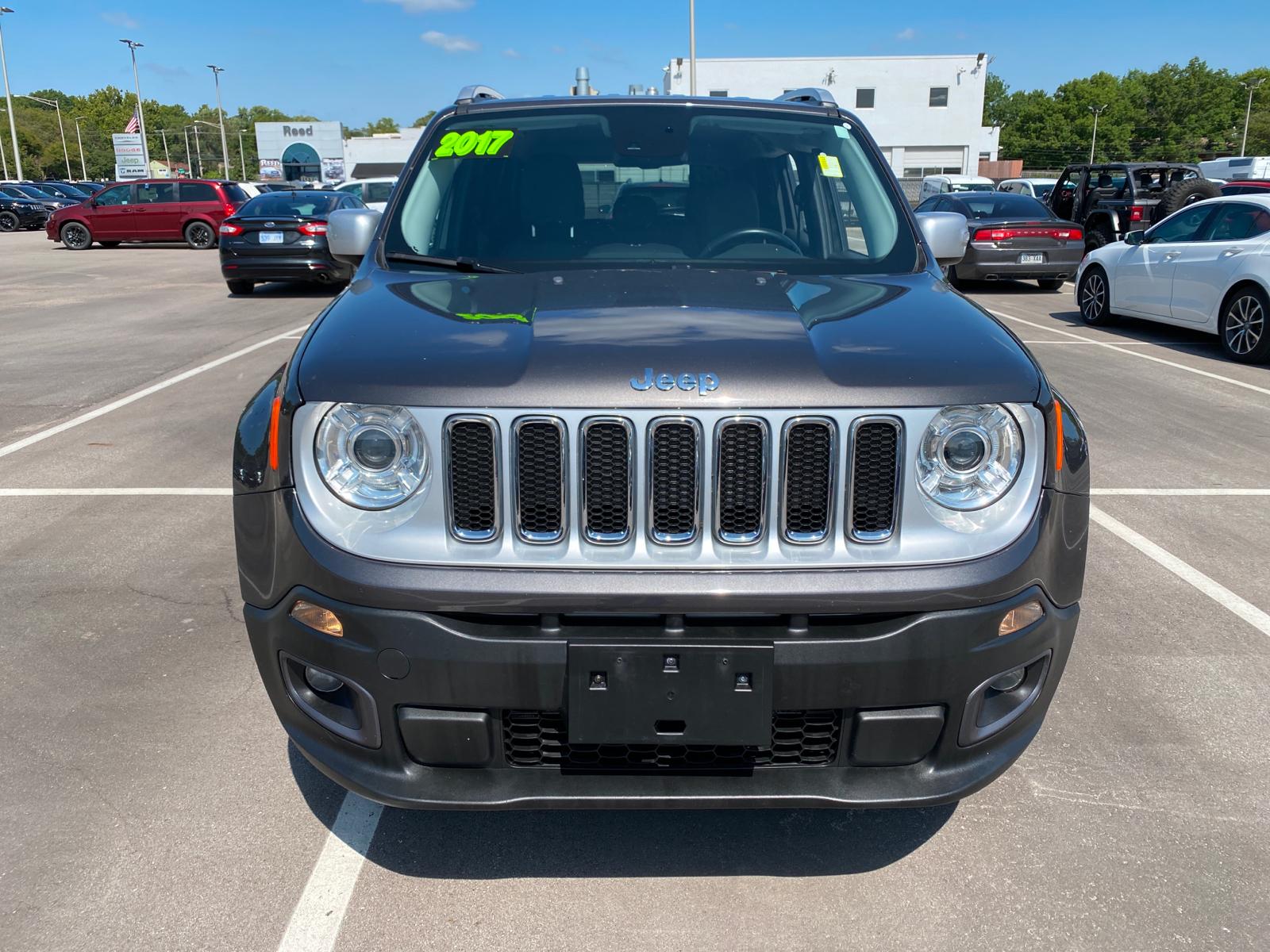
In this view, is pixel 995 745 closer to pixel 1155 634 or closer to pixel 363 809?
pixel 363 809

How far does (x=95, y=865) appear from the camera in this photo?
2.64 metres

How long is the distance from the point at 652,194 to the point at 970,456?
1662 millimetres

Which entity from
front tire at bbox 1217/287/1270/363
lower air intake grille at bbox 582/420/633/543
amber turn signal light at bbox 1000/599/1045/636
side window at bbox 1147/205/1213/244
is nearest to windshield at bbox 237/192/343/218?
side window at bbox 1147/205/1213/244

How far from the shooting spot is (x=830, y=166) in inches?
147

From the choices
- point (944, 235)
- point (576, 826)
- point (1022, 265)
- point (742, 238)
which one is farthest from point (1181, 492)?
point (1022, 265)

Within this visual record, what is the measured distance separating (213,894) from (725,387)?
1.72 meters

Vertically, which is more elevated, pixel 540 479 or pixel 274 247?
pixel 540 479

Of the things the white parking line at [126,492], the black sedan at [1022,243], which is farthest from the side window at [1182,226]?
the white parking line at [126,492]

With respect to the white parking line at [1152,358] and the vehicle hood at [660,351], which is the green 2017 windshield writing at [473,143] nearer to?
the vehicle hood at [660,351]

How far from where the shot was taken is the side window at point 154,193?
1045 inches

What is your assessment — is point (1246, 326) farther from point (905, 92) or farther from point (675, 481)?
point (905, 92)

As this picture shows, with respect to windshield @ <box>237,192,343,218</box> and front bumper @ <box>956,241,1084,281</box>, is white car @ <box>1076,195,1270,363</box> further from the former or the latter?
windshield @ <box>237,192,343,218</box>

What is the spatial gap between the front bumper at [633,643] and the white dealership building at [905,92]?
64173 mm

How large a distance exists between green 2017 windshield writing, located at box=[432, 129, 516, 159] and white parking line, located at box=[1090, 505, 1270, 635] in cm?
341
